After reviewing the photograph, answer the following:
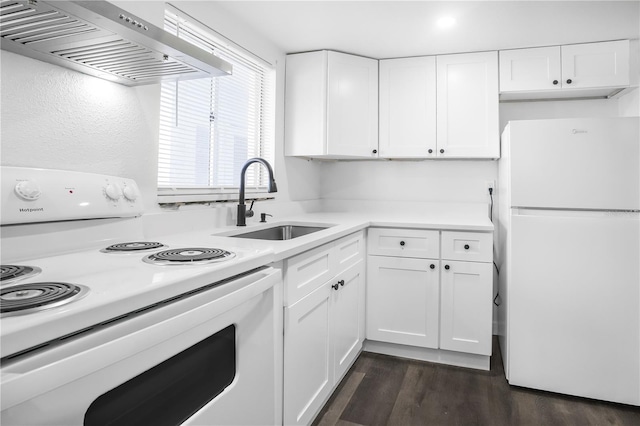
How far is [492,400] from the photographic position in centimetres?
204

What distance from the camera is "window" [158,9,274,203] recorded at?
1.84 m

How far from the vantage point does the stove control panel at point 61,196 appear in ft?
3.44

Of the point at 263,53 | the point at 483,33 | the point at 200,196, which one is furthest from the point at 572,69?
the point at 200,196

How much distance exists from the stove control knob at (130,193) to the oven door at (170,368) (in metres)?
0.62

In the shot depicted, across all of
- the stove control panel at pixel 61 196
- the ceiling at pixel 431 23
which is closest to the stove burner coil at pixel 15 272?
the stove control panel at pixel 61 196

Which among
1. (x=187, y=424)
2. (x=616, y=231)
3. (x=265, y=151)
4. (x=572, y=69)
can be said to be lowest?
(x=187, y=424)

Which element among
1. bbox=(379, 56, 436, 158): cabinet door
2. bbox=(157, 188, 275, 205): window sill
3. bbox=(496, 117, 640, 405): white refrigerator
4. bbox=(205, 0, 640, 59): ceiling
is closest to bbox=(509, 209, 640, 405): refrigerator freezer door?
bbox=(496, 117, 640, 405): white refrigerator

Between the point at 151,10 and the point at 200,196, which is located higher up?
the point at 151,10

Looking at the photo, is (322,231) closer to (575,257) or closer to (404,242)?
(404,242)

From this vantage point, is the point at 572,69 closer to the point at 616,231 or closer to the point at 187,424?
the point at 616,231

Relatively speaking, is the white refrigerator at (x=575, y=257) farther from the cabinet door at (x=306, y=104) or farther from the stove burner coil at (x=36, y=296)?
the stove burner coil at (x=36, y=296)

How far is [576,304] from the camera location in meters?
2.03

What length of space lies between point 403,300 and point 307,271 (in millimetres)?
1109

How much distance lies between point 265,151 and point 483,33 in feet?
5.31
